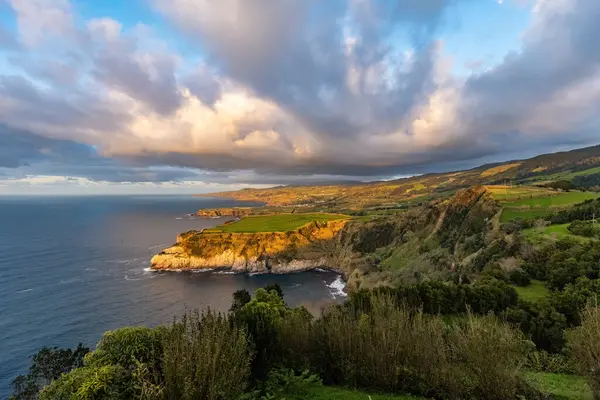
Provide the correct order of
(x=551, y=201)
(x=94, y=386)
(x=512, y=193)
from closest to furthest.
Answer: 1. (x=94, y=386)
2. (x=551, y=201)
3. (x=512, y=193)

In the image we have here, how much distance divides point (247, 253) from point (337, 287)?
3280 cm

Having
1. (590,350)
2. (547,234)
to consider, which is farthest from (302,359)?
(547,234)

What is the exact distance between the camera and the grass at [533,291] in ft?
117

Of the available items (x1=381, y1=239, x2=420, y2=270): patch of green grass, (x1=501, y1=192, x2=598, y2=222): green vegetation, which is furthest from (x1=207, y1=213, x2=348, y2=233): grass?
(x1=501, y1=192, x2=598, y2=222): green vegetation

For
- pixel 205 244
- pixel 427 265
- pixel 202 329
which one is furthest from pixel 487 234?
pixel 205 244

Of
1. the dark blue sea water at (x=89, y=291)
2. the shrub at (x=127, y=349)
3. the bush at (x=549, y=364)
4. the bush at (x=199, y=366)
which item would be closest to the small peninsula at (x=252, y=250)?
the dark blue sea water at (x=89, y=291)

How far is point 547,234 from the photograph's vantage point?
51938 millimetres

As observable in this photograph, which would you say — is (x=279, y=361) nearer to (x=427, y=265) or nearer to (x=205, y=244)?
(x=427, y=265)

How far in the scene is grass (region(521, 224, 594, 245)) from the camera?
4842cm

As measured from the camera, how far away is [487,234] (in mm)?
64562

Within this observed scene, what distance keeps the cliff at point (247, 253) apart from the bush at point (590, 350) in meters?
88.7

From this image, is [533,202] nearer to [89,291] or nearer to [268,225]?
[268,225]

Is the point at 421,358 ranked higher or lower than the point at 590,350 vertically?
lower

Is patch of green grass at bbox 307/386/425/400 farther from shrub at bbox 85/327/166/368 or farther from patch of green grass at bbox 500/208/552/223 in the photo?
patch of green grass at bbox 500/208/552/223
